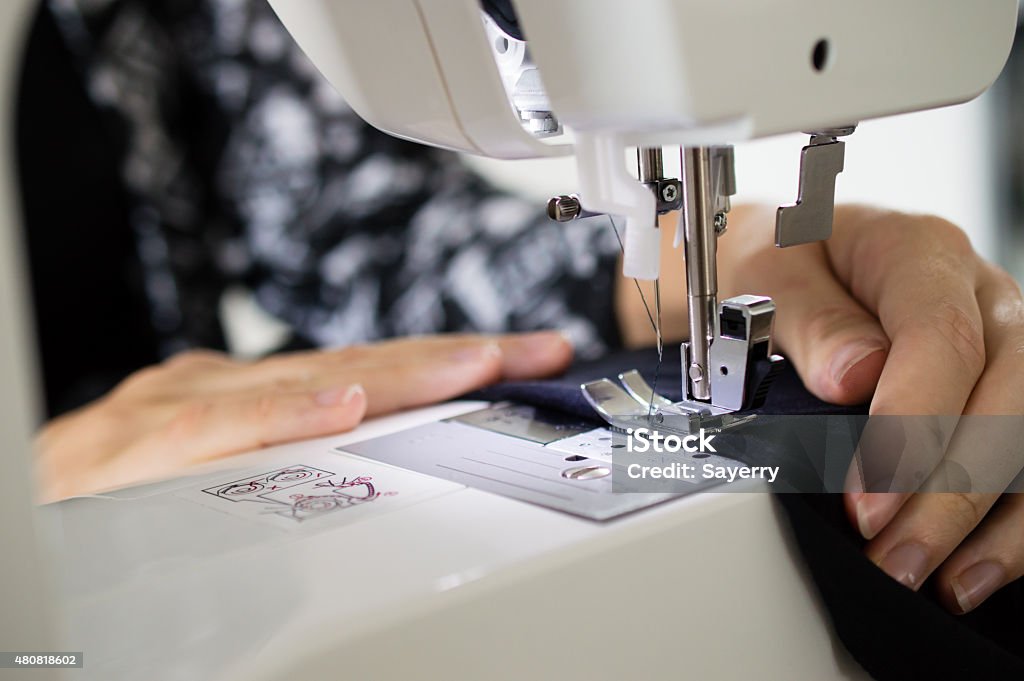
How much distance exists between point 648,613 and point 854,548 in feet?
0.37

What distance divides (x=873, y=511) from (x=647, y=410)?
0.16 m

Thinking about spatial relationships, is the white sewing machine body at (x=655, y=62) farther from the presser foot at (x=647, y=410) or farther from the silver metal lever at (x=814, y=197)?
the presser foot at (x=647, y=410)

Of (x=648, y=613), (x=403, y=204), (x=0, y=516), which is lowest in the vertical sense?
(x=648, y=613)

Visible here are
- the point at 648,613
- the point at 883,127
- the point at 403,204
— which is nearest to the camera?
the point at 648,613

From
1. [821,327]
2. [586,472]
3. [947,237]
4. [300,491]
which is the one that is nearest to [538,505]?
[586,472]

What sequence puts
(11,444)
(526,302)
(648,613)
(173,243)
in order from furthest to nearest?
(173,243) < (526,302) < (648,613) < (11,444)

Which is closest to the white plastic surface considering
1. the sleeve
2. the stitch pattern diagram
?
the stitch pattern diagram

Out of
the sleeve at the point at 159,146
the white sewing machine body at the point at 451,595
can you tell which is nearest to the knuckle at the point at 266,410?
the white sewing machine body at the point at 451,595

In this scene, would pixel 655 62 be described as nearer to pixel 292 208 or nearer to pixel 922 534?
pixel 922 534

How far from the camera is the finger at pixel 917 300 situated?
565 millimetres

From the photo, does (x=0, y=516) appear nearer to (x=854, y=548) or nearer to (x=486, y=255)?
(x=854, y=548)

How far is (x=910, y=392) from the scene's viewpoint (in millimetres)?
558

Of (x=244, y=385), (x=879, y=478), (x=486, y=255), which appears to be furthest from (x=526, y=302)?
(x=879, y=478)

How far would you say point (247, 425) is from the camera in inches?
28.3
